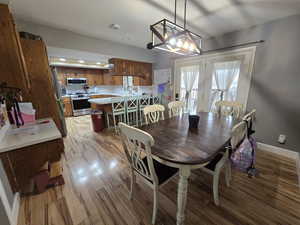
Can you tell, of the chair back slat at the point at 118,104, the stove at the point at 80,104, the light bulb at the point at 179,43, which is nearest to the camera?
the light bulb at the point at 179,43

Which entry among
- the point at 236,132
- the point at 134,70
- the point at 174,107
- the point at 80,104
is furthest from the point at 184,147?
the point at 80,104

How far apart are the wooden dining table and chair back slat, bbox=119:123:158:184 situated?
0.10m

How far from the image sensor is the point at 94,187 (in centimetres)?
162

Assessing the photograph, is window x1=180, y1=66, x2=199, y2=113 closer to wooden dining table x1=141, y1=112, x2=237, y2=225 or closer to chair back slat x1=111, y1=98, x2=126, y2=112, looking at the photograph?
chair back slat x1=111, y1=98, x2=126, y2=112

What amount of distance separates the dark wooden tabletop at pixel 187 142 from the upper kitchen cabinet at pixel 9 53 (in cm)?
162

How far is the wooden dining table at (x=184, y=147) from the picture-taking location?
0.95 metres

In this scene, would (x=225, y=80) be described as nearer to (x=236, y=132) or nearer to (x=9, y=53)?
(x=236, y=132)

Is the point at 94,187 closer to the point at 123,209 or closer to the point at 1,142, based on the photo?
the point at 123,209

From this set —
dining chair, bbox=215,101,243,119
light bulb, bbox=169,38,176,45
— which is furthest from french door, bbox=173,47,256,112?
light bulb, bbox=169,38,176,45

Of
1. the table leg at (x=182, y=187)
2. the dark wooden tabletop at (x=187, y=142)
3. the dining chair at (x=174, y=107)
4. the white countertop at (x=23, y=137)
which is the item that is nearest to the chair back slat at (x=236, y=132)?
the dark wooden tabletop at (x=187, y=142)

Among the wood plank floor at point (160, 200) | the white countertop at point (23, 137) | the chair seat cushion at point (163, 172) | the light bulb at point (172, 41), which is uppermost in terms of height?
the light bulb at point (172, 41)

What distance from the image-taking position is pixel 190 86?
11.6ft

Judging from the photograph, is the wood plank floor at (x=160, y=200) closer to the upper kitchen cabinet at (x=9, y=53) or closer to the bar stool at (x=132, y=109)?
the upper kitchen cabinet at (x=9, y=53)

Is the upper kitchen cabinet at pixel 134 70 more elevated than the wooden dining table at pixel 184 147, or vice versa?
the upper kitchen cabinet at pixel 134 70
